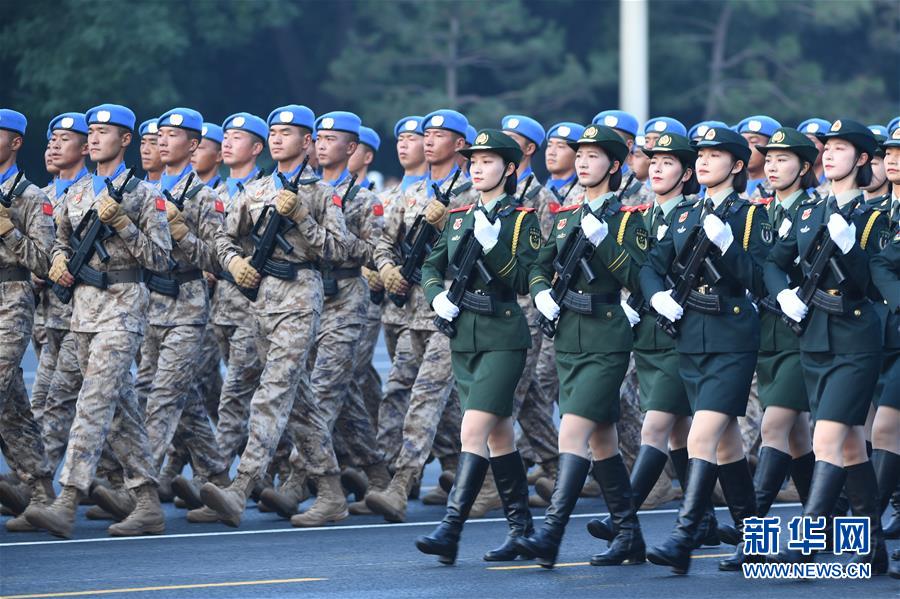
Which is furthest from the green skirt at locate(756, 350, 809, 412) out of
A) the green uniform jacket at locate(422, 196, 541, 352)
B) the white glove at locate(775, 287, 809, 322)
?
the green uniform jacket at locate(422, 196, 541, 352)

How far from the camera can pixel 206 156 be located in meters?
11.9

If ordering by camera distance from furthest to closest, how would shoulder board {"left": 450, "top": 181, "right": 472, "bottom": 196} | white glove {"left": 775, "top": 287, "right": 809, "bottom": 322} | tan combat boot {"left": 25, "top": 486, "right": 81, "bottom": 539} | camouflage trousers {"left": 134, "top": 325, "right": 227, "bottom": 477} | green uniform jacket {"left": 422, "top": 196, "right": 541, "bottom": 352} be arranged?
shoulder board {"left": 450, "top": 181, "right": 472, "bottom": 196} → camouflage trousers {"left": 134, "top": 325, "right": 227, "bottom": 477} → tan combat boot {"left": 25, "top": 486, "right": 81, "bottom": 539} → green uniform jacket {"left": 422, "top": 196, "right": 541, "bottom": 352} → white glove {"left": 775, "top": 287, "right": 809, "bottom": 322}

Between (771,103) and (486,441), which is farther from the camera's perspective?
(771,103)

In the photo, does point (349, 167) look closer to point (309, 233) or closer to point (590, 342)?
point (309, 233)

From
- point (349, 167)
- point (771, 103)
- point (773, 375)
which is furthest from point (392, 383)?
point (771, 103)

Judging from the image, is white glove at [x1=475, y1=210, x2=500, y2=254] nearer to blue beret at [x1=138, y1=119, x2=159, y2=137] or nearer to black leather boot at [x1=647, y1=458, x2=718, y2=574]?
black leather boot at [x1=647, y1=458, x2=718, y2=574]

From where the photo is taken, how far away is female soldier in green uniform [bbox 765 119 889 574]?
828cm

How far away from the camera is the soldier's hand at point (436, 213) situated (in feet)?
34.6

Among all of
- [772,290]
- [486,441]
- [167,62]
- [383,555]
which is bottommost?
[383,555]

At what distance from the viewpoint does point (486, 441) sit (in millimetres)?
8812

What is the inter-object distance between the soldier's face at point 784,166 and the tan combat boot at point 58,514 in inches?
149

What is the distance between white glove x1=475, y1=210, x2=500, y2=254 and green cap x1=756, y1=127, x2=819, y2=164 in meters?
1.27

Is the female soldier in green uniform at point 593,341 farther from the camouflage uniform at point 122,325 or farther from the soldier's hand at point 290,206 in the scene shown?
the camouflage uniform at point 122,325

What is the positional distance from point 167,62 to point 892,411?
2392cm
